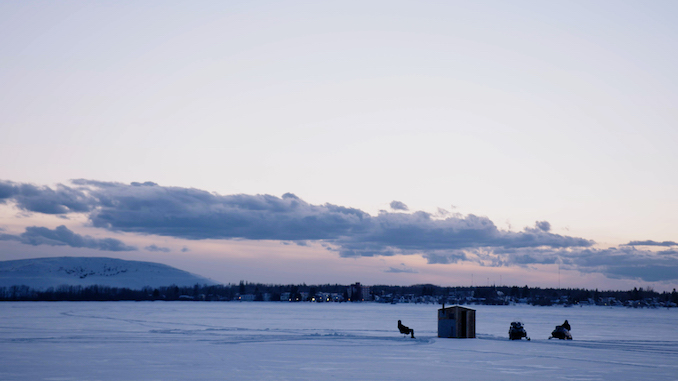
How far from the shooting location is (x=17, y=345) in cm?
4278

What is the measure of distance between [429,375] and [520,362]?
864 centimetres

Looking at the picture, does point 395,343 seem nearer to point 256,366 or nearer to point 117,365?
point 256,366

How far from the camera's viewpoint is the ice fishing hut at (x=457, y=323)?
53562 mm

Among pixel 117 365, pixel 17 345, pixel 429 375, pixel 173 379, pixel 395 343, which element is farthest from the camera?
pixel 395 343

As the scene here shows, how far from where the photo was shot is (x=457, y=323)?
176ft

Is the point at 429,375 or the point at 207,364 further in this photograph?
the point at 207,364

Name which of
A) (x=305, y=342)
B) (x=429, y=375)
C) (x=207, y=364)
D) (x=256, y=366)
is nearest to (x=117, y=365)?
(x=207, y=364)

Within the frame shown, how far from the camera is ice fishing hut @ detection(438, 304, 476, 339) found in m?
53.6

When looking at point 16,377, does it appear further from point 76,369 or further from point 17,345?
point 17,345

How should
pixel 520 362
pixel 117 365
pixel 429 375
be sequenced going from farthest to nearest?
pixel 520 362 < pixel 117 365 < pixel 429 375

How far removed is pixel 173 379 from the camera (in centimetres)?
2677

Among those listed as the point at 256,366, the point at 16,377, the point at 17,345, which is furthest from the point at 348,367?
the point at 17,345

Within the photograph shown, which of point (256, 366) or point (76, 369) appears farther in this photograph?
point (256, 366)

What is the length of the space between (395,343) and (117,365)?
23.7 meters
